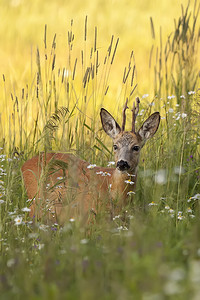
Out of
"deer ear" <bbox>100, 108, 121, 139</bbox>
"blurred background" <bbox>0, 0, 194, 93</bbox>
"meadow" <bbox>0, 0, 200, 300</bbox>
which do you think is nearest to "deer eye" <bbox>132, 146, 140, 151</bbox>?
"meadow" <bbox>0, 0, 200, 300</bbox>

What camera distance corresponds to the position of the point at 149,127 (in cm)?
529

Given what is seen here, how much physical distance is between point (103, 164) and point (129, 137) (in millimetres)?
559

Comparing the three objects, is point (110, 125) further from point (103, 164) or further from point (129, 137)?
point (103, 164)

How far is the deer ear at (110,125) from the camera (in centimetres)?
532

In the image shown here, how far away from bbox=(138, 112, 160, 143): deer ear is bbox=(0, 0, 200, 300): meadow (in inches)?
3.3

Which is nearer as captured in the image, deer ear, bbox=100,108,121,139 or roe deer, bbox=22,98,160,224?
roe deer, bbox=22,98,160,224

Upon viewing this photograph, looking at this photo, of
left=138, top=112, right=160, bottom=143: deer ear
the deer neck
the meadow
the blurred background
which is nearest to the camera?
the meadow

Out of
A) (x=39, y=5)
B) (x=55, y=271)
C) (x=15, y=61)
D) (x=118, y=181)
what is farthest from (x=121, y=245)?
(x=39, y=5)

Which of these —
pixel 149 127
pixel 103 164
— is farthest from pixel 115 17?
pixel 149 127

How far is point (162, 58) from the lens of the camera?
5.46m

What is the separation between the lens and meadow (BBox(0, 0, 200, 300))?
92.4 inches

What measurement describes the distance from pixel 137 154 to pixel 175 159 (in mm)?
326

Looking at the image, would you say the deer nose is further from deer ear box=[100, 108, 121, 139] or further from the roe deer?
deer ear box=[100, 108, 121, 139]

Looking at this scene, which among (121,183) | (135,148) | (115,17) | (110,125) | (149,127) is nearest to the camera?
(121,183)
